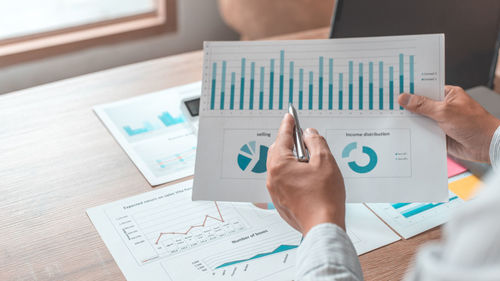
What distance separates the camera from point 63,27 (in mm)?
2268

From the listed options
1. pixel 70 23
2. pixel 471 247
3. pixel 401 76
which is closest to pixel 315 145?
pixel 401 76

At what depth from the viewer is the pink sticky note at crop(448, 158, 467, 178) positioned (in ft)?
3.60

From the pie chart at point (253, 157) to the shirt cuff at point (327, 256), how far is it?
263 millimetres

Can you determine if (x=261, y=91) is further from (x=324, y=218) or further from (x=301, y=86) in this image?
(x=324, y=218)

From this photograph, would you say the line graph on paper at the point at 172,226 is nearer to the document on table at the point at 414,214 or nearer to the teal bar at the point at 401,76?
the document on table at the point at 414,214

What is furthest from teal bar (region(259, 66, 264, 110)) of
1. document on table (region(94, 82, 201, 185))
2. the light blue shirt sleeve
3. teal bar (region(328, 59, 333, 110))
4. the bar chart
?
the light blue shirt sleeve

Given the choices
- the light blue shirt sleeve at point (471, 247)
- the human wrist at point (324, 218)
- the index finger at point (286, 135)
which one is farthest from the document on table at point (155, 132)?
the light blue shirt sleeve at point (471, 247)

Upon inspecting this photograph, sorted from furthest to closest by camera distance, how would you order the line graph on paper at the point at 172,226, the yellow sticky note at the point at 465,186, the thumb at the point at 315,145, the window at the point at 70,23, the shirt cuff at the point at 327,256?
1. the window at the point at 70,23
2. the yellow sticky note at the point at 465,186
3. the line graph on paper at the point at 172,226
4. the thumb at the point at 315,145
5. the shirt cuff at the point at 327,256

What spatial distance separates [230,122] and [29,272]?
39 cm

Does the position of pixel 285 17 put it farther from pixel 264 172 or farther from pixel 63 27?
pixel 264 172

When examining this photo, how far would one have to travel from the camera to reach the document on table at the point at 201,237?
851mm

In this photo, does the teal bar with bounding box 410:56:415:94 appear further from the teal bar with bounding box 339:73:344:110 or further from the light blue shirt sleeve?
the light blue shirt sleeve

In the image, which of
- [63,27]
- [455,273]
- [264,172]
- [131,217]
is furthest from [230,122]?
[63,27]

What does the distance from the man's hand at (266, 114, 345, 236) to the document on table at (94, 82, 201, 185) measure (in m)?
0.33
